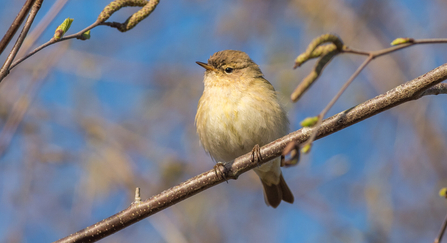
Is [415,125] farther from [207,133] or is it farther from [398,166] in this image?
[207,133]

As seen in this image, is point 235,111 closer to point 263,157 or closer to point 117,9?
point 263,157

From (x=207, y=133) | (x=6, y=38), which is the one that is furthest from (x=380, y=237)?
(x=6, y=38)

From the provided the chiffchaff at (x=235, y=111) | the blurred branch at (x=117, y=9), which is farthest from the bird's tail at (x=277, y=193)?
the blurred branch at (x=117, y=9)

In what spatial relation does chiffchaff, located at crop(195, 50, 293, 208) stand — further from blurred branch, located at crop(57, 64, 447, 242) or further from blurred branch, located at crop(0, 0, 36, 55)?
blurred branch, located at crop(0, 0, 36, 55)

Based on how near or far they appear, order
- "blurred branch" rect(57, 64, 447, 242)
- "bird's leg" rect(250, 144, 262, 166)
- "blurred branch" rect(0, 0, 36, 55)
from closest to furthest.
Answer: "blurred branch" rect(0, 0, 36, 55)
"blurred branch" rect(57, 64, 447, 242)
"bird's leg" rect(250, 144, 262, 166)

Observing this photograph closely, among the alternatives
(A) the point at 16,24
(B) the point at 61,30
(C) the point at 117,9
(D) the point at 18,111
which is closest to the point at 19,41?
(A) the point at 16,24

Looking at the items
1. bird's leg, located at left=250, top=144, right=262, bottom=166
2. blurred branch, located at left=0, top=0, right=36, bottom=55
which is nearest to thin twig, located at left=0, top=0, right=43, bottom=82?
blurred branch, located at left=0, top=0, right=36, bottom=55

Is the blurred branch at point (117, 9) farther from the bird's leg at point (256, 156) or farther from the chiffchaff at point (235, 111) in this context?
the chiffchaff at point (235, 111)
